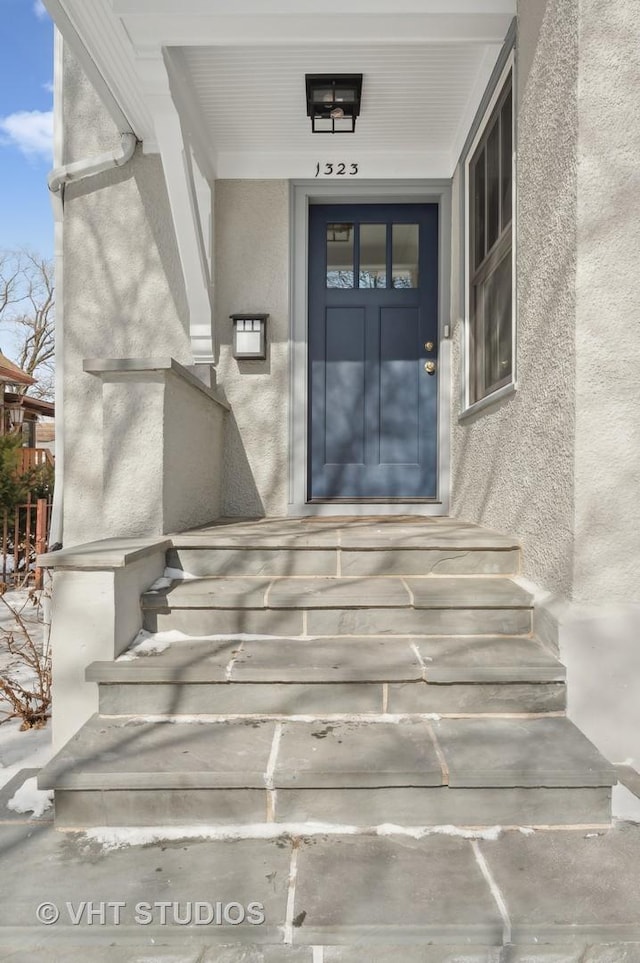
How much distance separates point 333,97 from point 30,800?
344cm

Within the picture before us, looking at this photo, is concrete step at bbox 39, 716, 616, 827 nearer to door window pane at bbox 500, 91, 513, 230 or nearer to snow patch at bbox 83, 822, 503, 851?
snow patch at bbox 83, 822, 503, 851

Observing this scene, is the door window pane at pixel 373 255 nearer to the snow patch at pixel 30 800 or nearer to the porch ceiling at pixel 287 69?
the porch ceiling at pixel 287 69

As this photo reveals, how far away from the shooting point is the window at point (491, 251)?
2.86 meters

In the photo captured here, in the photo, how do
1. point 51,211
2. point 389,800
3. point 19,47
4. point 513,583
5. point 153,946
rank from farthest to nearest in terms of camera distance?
point 19,47, point 51,211, point 513,583, point 389,800, point 153,946

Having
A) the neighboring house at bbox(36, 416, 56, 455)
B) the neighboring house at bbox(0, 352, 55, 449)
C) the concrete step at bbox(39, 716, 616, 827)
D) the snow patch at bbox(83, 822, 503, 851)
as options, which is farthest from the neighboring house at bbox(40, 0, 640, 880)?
the neighboring house at bbox(36, 416, 56, 455)

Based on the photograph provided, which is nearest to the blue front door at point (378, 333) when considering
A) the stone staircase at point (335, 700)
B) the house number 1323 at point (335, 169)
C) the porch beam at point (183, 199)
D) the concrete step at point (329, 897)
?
the house number 1323 at point (335, 169)

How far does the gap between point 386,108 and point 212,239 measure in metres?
1.26

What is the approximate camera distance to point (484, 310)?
132 inches

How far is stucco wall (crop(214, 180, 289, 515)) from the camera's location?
12.8ft

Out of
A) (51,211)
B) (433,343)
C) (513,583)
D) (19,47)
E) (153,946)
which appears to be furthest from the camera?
(19,47)

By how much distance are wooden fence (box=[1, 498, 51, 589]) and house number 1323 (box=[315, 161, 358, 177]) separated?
3.00m

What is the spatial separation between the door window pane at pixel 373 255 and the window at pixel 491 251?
2.15 ft

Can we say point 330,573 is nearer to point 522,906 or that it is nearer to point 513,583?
point 513,583

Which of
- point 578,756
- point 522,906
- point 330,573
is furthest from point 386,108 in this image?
point 522,906
